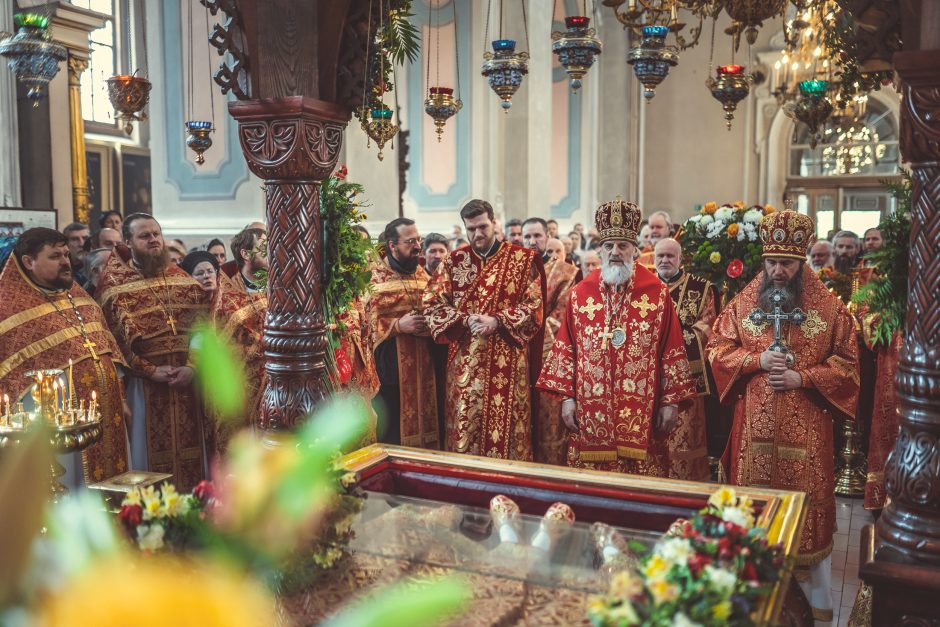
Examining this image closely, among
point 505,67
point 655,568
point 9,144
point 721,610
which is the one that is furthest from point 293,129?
point 9,144

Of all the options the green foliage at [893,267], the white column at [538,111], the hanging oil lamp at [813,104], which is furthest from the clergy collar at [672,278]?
the white column at [538,111]

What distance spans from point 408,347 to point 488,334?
2.44 ft

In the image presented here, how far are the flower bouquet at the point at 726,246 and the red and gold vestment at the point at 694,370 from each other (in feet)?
0.38

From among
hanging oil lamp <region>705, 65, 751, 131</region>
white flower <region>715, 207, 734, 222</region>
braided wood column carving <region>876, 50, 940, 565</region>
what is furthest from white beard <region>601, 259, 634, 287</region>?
hanging oil lamp <region>705, 65, 751, 131</region>

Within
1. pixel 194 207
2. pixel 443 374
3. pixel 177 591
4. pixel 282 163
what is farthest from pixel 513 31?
pixel 177 591

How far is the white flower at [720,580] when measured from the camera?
5.88 feet

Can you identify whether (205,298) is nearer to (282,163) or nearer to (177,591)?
(282,163)

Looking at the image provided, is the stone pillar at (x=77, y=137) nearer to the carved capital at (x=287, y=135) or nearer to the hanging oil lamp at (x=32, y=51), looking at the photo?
the hanging oil lamp at (x=32, y=51)

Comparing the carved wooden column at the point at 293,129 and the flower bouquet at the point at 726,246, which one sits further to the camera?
the flower bouquet at the point at 726,246

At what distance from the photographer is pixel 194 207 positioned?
9.20 m

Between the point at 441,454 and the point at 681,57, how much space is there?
16.9m

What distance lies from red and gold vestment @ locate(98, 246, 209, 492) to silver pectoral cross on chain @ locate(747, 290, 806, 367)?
120 inches

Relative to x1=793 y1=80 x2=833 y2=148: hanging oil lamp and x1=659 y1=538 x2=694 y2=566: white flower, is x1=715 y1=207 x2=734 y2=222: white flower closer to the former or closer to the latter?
x1=793 y1=80 x2=833 y2=148: hanging oil lamp

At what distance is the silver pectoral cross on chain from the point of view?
4141 mm
